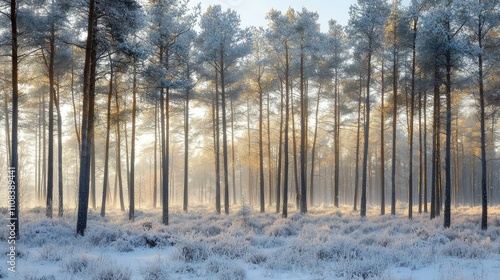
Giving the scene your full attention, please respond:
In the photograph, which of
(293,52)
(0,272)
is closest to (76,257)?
(0,272)

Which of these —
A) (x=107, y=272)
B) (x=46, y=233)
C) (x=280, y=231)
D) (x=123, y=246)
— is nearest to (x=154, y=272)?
(x=107, y=272)

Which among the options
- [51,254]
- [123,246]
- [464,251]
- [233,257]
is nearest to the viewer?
[51,254]

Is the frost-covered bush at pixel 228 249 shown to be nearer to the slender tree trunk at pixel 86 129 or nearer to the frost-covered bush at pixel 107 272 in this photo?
the frost-covered bush at pixel 107 272

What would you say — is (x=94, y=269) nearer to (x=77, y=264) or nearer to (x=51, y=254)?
(x=77, y=264)

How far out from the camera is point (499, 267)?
27.0ft

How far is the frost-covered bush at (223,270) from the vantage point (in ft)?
23.1

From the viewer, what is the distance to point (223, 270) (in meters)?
7.38

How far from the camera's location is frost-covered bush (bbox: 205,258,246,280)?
7.05 metres

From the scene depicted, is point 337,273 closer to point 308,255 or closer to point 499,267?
point 308,255

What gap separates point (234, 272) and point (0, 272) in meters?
4.67

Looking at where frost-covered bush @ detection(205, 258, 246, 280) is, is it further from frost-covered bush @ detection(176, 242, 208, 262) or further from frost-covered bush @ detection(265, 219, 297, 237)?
frost-covered bush @ detection(265, 219, 297, 237)

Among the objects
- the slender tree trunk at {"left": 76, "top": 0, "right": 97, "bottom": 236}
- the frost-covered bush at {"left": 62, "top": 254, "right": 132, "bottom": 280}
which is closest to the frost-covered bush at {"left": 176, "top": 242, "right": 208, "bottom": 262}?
the frost-covered bush at {"left": 62, "top": 254, "right": 132, "bottom": 280}

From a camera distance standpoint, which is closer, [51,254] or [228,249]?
[51,254]

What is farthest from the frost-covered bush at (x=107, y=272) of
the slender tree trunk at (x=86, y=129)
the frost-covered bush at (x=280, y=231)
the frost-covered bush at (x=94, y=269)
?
the frost-covered bush at (x=280, y=231)
